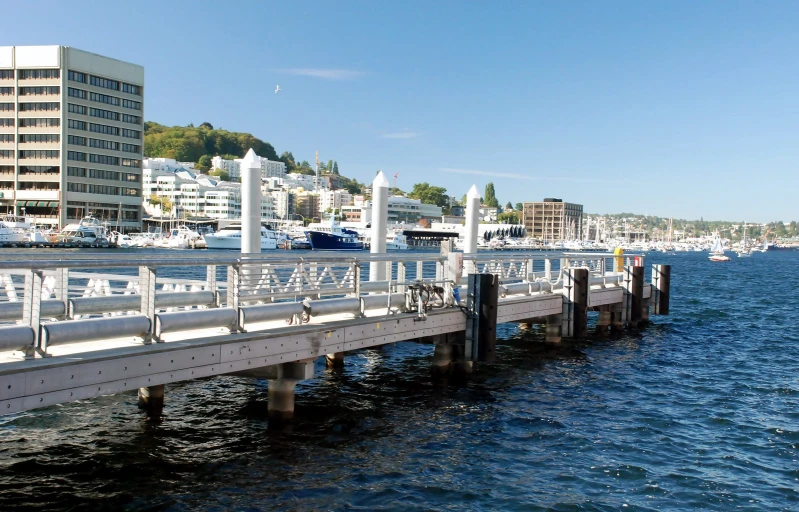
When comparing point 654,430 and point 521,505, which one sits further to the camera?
point 654,430

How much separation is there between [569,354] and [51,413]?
16.7 metres

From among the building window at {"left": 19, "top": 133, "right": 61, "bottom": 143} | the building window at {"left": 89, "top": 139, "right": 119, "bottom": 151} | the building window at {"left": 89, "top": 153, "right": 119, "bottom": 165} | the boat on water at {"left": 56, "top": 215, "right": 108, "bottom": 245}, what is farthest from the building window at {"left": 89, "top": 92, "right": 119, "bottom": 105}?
the boat on water at {"left": 56, "top": 215, "right": 108, "bottom": 245}

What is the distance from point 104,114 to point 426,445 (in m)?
122

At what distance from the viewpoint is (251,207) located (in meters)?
16.9

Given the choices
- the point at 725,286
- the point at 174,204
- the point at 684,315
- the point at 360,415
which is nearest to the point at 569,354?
the point at 360,415

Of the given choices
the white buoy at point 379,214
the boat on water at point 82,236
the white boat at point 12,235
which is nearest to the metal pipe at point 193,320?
the white buoy at point 379,214

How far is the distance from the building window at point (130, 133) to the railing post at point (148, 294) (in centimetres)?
12409

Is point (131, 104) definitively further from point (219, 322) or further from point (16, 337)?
point (16, 337)

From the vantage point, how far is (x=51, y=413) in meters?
14.4

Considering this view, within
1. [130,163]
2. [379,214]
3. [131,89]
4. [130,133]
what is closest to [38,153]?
[130,163]

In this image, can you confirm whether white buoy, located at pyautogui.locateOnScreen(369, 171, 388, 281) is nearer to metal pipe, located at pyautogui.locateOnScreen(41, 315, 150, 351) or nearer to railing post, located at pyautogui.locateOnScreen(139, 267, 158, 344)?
railing post, located at pyautogui.locateOnScreen(139, 267, 158, 344)

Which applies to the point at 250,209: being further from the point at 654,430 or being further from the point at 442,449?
the point at 654,430

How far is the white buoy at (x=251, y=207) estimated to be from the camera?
16.9 metres

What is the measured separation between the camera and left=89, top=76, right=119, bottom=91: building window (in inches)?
4610
